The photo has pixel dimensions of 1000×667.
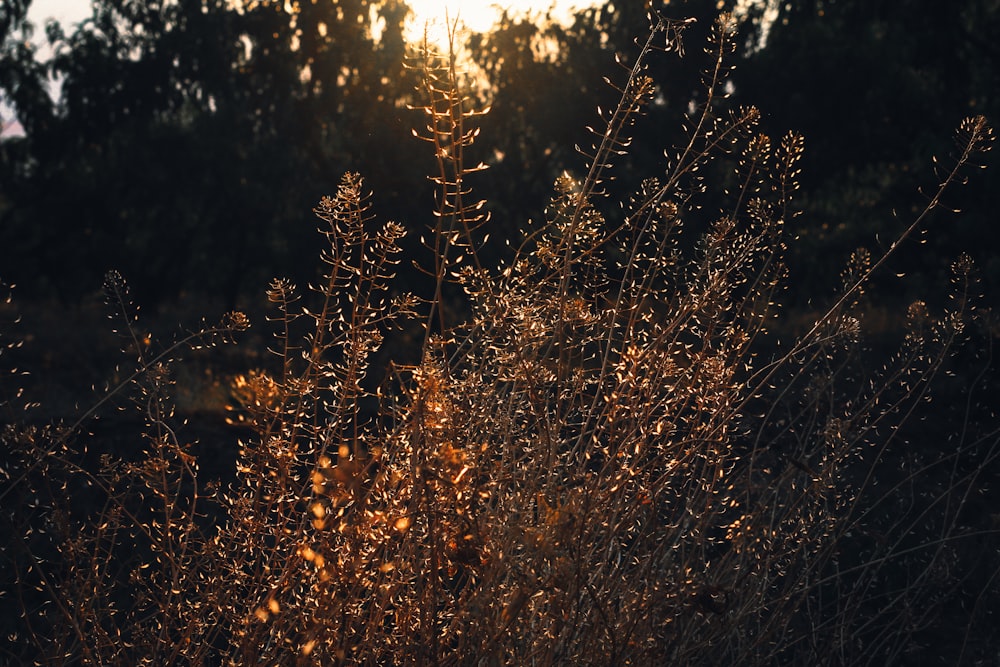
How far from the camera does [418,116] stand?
10.9 meters

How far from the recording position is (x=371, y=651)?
6.47 ft

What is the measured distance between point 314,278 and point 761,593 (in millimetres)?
9333

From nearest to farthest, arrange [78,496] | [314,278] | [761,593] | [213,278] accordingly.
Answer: [761,593] → [78,496] → [314,278] → [213,278]

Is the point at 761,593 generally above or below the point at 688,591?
below

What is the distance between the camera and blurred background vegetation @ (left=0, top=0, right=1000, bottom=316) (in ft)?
36.1

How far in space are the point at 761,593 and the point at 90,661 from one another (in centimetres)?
136

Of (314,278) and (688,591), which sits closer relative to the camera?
(688,591)

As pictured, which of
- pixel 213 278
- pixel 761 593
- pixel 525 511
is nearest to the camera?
pixel 525 511

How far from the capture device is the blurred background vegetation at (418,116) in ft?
36.1

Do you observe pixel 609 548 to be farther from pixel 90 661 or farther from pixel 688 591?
pixel 90 661

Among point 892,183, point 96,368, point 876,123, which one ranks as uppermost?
point 876,123

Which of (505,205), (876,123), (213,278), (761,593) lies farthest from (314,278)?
(761,593)

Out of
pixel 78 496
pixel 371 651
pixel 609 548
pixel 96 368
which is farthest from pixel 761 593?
pixel 96 368

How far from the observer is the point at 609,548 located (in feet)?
6.31
